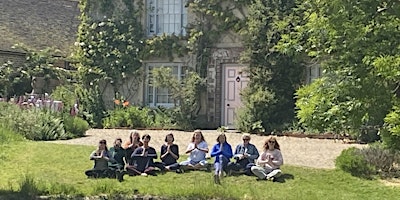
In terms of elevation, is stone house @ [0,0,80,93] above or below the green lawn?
above

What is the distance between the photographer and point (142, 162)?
1227 centimetres

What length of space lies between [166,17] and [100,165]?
1248cm

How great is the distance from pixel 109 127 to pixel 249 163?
10.7 meters

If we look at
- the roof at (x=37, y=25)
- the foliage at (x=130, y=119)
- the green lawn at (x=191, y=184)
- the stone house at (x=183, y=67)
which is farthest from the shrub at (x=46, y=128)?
the roof at (x=37, y=25)

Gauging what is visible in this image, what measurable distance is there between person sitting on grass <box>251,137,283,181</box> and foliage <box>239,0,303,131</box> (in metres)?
8.08

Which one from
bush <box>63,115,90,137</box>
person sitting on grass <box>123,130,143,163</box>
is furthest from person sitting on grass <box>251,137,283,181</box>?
bush <box>63,115,90,137</box>

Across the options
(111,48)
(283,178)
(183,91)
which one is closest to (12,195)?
(283,178)

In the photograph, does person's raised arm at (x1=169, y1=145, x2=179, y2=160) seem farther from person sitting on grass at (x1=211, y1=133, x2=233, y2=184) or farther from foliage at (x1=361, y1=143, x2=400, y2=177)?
foliage at (x1=361, y1=143, x2=400, y2=177)

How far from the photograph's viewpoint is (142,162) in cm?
1227

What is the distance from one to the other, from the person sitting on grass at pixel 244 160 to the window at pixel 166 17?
37.6ft

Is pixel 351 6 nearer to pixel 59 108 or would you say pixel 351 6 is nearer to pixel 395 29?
pixel 395 29

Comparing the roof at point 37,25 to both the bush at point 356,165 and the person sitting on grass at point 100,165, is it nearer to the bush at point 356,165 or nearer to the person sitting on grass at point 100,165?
the person sitting on grass at point 100,165

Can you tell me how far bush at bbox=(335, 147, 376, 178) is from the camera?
1190 centimetres

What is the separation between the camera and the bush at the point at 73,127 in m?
18.5
